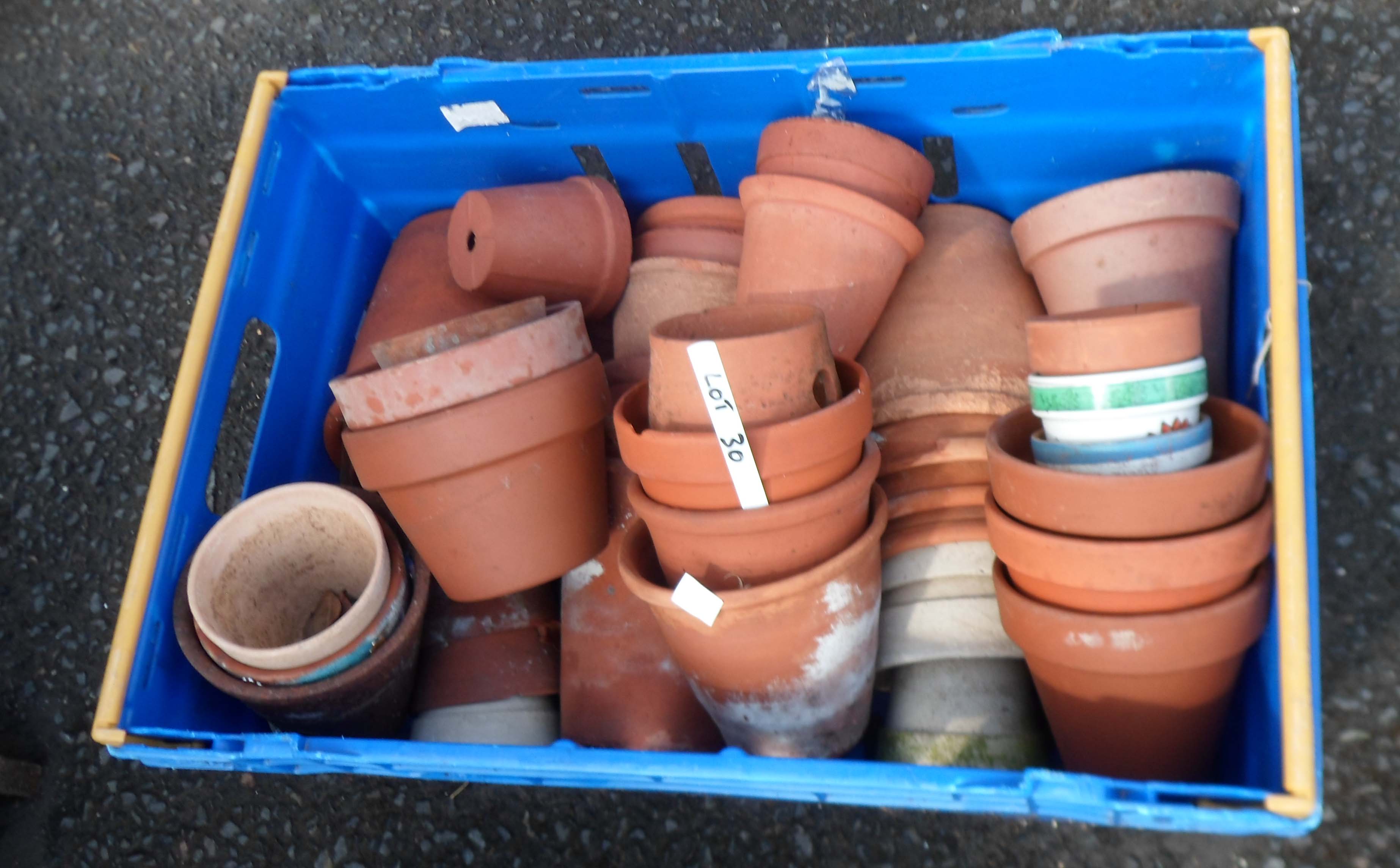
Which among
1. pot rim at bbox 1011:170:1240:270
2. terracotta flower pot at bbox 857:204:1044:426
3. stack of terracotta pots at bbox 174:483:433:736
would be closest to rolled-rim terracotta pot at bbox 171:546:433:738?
stack of terracotta pots at bbox 174:483:433:736

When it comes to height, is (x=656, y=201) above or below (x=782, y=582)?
above

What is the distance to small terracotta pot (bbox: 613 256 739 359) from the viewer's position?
148cm

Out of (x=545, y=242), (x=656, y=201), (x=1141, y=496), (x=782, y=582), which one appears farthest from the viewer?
(x=656, y=201)

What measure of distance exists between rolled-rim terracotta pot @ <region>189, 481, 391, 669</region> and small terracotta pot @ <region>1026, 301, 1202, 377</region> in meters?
0.85

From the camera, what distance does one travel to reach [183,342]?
216 cm

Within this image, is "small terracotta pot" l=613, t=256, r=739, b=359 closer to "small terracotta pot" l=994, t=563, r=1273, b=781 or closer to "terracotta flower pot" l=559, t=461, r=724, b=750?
"terracotta flower pot" l=559, t=461, r=724, b=750

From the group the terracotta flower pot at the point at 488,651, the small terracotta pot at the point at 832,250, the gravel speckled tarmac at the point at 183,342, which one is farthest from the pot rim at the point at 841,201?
the gravel speckled tarmac at the point at 183,342

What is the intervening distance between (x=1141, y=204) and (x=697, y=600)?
75 centimetres

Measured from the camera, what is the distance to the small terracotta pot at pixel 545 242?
1.46 metres

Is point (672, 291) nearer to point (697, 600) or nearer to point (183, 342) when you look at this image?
point (697, 600)

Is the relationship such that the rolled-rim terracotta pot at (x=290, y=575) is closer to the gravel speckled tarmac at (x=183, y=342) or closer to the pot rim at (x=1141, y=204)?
the gravel speckled tarmac at (x=183, y=342)

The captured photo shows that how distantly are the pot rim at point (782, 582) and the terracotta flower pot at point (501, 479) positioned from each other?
153 mm

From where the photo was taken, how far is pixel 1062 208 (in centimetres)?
130

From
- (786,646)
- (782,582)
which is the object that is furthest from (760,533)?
(786,646)
